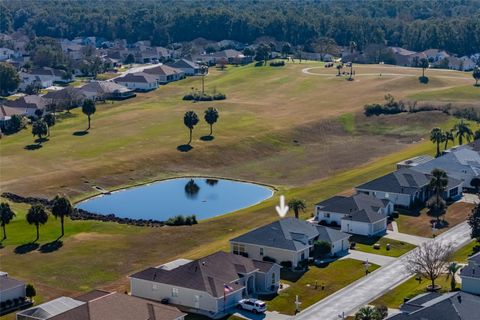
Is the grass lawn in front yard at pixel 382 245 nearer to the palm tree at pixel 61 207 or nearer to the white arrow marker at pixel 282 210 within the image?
the white arrow marker at pixel 282 210

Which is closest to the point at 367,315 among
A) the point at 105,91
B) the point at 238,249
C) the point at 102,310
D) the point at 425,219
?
the point at 102,310

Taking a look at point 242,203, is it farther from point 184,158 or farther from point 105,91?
point 105,91

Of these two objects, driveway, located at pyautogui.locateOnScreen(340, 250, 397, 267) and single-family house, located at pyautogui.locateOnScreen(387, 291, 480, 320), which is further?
driveway, located at pyautogui.locateOnScreen(340, 250, 397, 267)

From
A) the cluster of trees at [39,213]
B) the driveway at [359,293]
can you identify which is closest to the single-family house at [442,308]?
the driveway at [359,293]

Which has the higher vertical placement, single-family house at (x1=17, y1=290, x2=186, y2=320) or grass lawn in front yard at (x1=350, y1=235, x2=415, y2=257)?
single-family house at (x1=17, y1=290, x2=186, y2=320)

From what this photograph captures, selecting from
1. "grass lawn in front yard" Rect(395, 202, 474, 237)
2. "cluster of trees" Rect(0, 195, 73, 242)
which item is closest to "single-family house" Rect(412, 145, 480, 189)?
"grass lawn in front yard" Rect(395, 202, 474, 237)

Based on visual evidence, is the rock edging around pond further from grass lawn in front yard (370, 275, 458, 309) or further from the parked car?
grass lawn in front yard (370, 275, 458, 309)

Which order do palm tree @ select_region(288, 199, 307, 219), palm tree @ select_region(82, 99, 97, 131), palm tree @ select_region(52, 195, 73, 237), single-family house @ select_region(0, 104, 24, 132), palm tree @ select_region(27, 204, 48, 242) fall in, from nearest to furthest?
1. palm tree @ select_region(27, 204, 48, 242)
2. palm tree @ select_region(52, 195, 73, 237)
3. palm tree @ select_region(288, 199, 307, 219)
4. single-family house @ select_region(0, 104, 24, 132)
5. palm tree @ select_region(82, 99, 97, 131)
